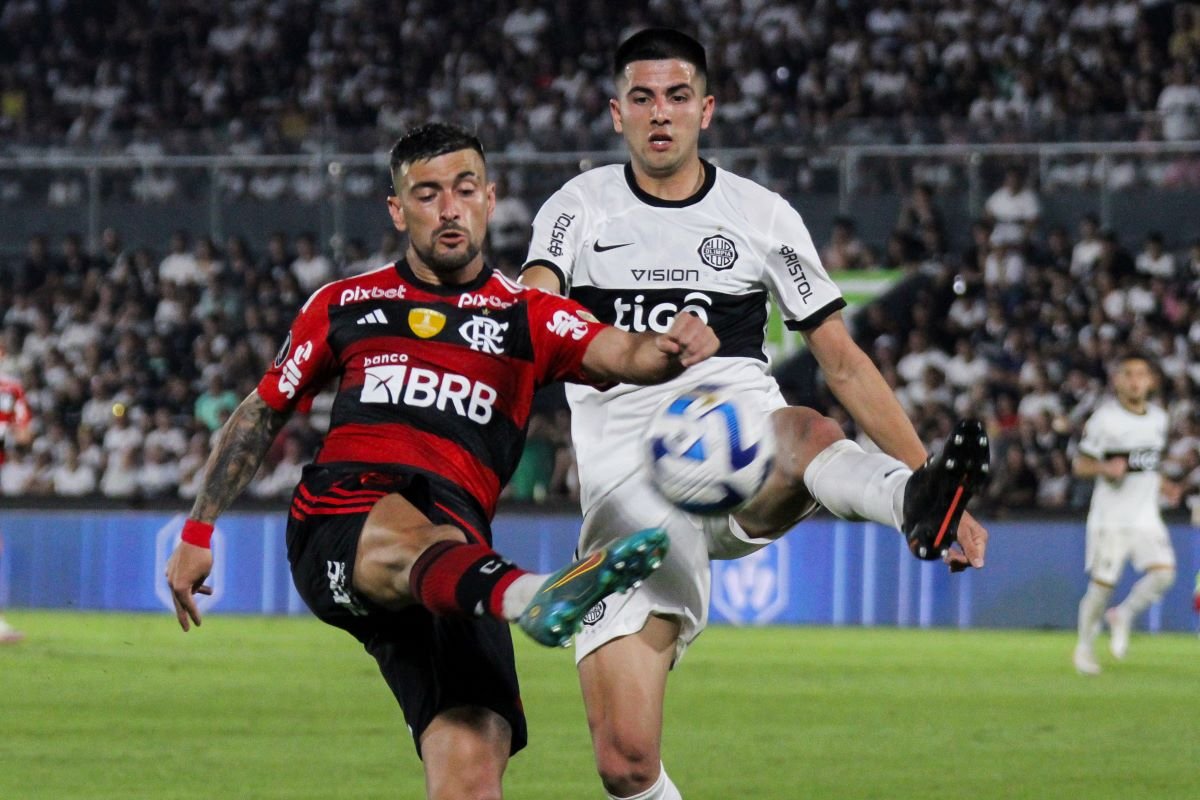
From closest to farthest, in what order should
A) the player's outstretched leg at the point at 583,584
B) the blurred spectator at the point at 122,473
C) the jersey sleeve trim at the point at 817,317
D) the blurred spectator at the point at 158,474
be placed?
the player's outstretched leg at the point at 583,584 → the jersey sleeve trim at the point at 817,317 → the blurred spectator at the point at 158,474 → the blurred spectator at the point at 122,473

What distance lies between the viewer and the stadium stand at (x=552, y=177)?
61.6 ft

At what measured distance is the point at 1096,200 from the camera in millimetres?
19297

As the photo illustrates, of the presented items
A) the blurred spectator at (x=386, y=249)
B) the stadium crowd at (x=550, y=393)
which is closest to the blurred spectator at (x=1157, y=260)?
the stadium crowd at (x=550, y=393)

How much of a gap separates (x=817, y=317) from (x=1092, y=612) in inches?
311

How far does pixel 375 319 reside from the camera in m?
5.32

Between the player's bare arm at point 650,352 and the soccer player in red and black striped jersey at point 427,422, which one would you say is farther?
the soccer player in red and black striped jersey at point 427,422

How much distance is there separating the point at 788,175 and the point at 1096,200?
9.54 feet

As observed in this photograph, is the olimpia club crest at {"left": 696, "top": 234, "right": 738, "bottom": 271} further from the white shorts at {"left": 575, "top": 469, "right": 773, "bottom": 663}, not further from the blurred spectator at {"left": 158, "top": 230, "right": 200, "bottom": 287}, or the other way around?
the blurred spectator at {"left": 158, "top": 230, "right": 200, "bottom": 287}

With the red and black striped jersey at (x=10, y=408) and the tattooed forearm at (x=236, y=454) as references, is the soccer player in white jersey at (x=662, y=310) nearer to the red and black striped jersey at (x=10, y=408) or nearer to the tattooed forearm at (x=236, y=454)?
the tattooed forearm at (x=236, y=454)

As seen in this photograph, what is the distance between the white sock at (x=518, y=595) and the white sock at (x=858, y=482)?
1.02m

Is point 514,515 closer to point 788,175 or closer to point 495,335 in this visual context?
point 788,175

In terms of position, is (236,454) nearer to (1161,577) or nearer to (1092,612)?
(1092,612)

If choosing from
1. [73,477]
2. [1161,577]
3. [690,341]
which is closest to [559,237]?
[690,341]

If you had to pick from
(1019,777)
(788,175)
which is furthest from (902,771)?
(788,175)
